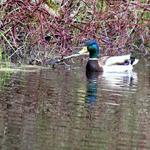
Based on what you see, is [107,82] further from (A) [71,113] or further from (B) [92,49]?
(A) [71,113]

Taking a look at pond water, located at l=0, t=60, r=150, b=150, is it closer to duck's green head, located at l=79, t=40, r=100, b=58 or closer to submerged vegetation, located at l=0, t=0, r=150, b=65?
submerged vegetation, located at l=0, t=0, r=150, b=65

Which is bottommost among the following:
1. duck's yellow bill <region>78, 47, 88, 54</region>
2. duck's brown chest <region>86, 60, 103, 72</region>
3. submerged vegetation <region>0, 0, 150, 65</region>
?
duck's brown chest <region>86, 60, 103, 72</region>

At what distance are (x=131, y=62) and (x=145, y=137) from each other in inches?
353

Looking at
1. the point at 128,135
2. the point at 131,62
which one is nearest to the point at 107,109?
the point at 128,135

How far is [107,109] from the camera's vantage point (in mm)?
8750

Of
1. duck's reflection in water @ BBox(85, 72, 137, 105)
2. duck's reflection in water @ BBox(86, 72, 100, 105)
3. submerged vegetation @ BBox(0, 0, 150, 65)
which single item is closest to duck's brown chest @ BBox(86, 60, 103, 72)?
duck's reflection in water @ BBox(85, 72, 137, 105)

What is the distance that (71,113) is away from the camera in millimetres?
8281

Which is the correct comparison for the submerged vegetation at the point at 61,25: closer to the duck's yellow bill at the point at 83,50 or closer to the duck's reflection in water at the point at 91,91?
the duck's yellow bill at the point at 83,50

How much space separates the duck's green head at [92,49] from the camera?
1590 centimetres

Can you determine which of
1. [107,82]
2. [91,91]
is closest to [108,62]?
[107,82]

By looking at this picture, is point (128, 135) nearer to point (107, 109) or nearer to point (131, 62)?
point (107, 109)

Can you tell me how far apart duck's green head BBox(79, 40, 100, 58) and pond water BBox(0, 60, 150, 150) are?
3369 mm

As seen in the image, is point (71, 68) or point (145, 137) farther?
point (71, 68)

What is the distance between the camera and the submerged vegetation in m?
14.2
